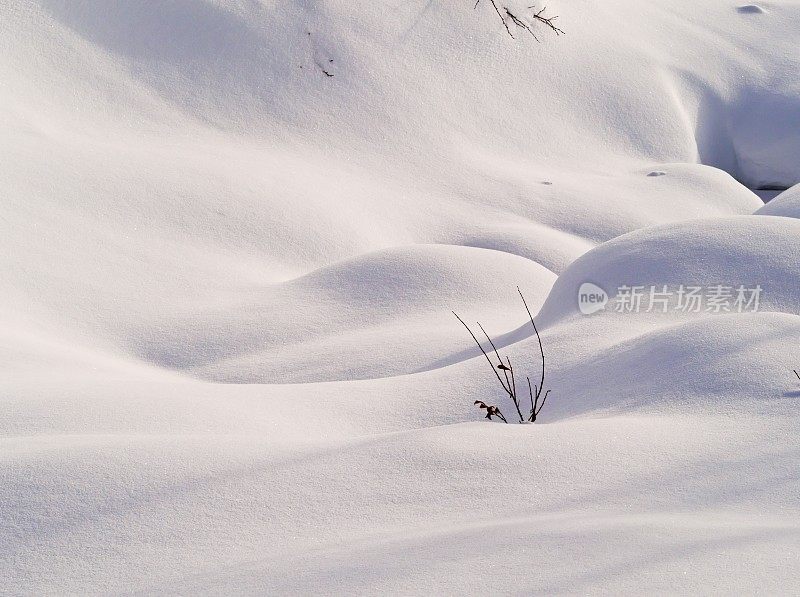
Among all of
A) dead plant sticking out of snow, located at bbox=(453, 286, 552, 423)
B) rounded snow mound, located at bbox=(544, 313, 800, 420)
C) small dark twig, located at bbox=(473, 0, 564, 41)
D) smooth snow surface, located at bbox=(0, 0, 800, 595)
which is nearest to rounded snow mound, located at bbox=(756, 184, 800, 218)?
smooth snow surface, located at bbox=(0, 0, 800, 595)

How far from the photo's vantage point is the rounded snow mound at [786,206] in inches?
157

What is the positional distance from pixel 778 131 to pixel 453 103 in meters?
3.10

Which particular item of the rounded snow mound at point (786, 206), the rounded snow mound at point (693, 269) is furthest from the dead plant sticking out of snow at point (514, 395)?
the rounded snow mound at point (786, 206)

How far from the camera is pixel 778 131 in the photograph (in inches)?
310

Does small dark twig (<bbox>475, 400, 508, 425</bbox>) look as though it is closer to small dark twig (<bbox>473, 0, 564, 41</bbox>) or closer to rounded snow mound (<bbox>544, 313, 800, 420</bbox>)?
rounded snow mound (<bbox>544, 313, 800, 420</bbox>)

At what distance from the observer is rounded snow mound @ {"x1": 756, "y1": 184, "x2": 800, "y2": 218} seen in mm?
3997

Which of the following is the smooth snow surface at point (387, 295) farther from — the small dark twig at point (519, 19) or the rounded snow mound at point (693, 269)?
the small dark twig at point (519, 19)

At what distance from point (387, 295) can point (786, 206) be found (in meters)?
1.98

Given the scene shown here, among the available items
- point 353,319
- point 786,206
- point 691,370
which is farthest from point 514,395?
point 786,206

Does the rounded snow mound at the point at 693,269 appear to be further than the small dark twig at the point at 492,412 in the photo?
Yes

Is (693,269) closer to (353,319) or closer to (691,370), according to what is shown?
(691,370)

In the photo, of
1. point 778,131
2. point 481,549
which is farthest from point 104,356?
point 778,131

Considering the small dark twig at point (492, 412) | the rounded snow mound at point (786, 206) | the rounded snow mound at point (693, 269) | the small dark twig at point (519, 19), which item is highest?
the small dark twig at point (519, 19)

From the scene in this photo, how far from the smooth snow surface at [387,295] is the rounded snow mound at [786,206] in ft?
0.09
